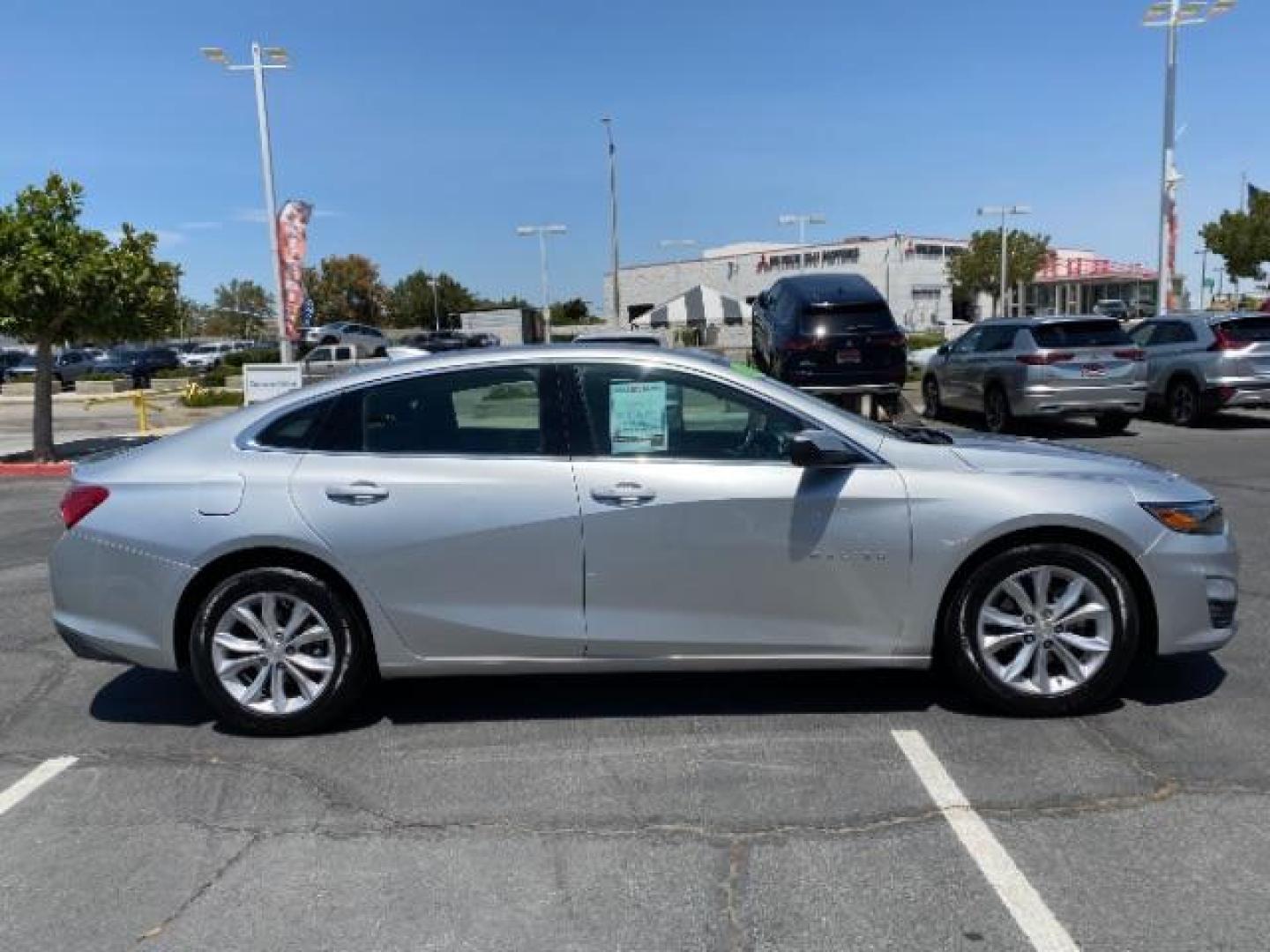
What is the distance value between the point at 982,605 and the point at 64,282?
13.7m

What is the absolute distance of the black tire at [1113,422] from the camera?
15.8 metres

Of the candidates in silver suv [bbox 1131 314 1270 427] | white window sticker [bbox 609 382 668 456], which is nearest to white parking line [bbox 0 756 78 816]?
white window sticker [bbox 609 382 668 456]

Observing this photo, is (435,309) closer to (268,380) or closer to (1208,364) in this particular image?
(268,380)

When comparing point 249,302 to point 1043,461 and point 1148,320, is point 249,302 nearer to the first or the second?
point 1148,320

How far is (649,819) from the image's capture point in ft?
12.1

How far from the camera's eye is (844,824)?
3.62 m

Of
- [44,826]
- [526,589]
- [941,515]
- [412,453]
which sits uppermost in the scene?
[412,453]

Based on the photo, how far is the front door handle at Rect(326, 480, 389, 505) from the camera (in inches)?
171

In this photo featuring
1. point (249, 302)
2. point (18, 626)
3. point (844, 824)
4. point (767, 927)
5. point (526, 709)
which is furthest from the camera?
point (249, 302)

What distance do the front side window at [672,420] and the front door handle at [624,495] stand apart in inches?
6.2

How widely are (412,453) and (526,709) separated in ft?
4.15

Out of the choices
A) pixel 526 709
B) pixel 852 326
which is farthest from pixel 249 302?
pixel 526 709

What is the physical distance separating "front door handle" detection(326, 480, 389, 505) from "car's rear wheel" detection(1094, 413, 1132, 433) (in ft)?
44.9

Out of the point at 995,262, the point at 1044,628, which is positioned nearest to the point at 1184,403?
the point at 1044,628
